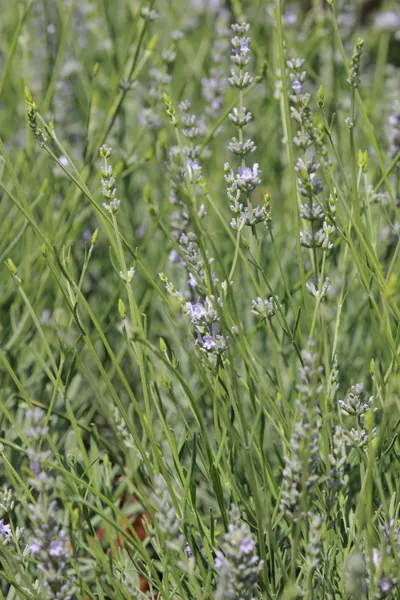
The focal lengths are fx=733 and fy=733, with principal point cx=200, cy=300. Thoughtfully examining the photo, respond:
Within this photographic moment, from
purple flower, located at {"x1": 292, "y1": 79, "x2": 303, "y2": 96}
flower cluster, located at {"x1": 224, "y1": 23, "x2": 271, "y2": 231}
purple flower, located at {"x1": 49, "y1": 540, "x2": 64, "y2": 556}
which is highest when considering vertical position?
purple flower, located at {"x1": 292, "y1": 79, "x2": 303, "y2": 96}

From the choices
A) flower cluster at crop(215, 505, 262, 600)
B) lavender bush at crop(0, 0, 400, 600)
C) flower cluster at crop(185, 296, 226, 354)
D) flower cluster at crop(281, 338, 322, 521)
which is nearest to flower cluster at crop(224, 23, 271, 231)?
lavender bush at crop(0, 0, 400, 600)

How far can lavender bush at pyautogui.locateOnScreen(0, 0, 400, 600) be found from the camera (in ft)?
3.07

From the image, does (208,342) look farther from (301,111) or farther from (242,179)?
(301,111)

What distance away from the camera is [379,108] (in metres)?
2.71

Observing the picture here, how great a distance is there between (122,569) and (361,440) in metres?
0.38

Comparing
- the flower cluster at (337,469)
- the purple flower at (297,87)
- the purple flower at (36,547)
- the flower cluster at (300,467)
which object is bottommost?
the purple flower at (36,547)

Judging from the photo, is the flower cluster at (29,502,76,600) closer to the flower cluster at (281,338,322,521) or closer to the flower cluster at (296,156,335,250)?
the flower cluster at (281,338,322,521)

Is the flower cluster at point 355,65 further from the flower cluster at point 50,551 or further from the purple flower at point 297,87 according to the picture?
the flower cluster at point 50,551

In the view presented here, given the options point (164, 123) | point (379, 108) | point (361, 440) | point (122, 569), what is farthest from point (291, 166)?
point (379, 108)

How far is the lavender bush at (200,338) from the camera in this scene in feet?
3.07

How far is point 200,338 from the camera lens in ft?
3.59

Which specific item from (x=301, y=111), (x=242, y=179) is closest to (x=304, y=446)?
(x=242, y=179)

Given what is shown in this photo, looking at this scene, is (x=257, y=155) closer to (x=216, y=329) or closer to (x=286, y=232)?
(x=286, y=232)

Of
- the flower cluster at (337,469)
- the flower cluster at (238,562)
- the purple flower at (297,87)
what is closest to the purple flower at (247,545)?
the flower cluster at (238,562)
